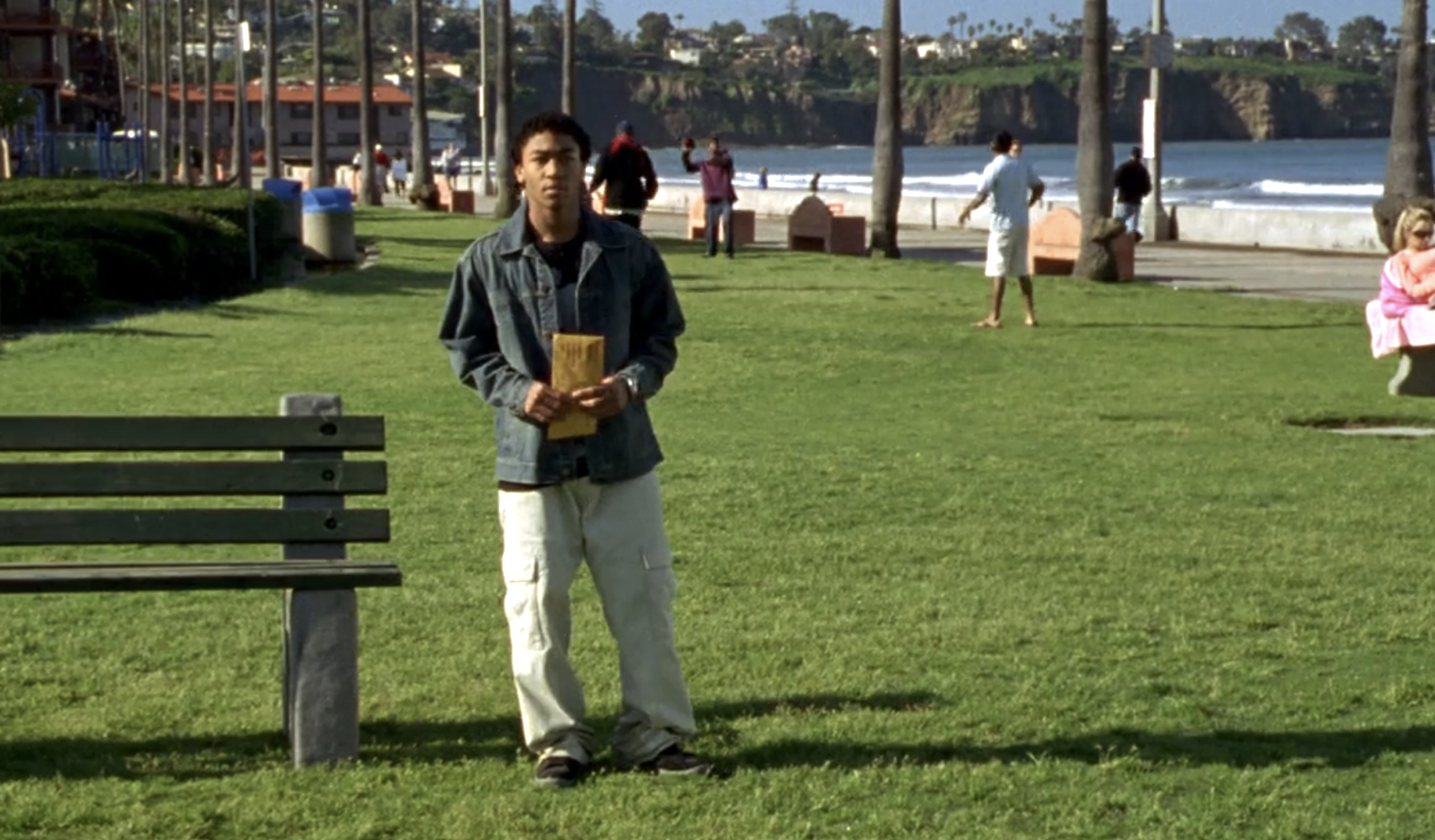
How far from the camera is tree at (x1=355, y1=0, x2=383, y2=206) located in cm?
5894

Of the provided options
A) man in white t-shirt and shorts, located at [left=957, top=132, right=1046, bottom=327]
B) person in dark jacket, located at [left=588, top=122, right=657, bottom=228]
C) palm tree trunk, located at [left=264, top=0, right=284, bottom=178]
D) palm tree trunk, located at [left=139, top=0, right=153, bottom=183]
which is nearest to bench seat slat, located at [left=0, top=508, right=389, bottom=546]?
man in white t-shirt and shorts, located at [left=957, top=132, right=1046, bottom=327]

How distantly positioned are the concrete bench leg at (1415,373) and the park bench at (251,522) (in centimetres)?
849

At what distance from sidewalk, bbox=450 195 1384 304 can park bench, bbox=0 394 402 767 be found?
794 inches

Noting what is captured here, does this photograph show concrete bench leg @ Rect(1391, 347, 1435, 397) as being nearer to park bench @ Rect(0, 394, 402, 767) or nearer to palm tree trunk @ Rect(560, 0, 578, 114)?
park bench @ Rect(0, 394, 402, 767)

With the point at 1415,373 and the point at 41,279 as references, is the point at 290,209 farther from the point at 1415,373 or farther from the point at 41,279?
the point at 1415,373

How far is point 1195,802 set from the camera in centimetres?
573

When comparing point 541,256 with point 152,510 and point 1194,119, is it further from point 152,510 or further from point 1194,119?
point 1194,119

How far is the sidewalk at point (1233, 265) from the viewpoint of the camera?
26.7m

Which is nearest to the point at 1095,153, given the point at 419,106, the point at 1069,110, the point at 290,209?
the point at 290,209

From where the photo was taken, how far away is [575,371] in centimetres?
564

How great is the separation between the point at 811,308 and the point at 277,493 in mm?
16721

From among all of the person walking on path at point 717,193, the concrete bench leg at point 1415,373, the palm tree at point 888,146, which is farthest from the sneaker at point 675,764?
the palm tree at point 888,146

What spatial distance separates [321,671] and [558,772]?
63cm

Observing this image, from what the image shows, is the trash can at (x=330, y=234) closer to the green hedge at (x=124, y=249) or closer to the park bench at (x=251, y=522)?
the green hedge at (x=124, y=249)
